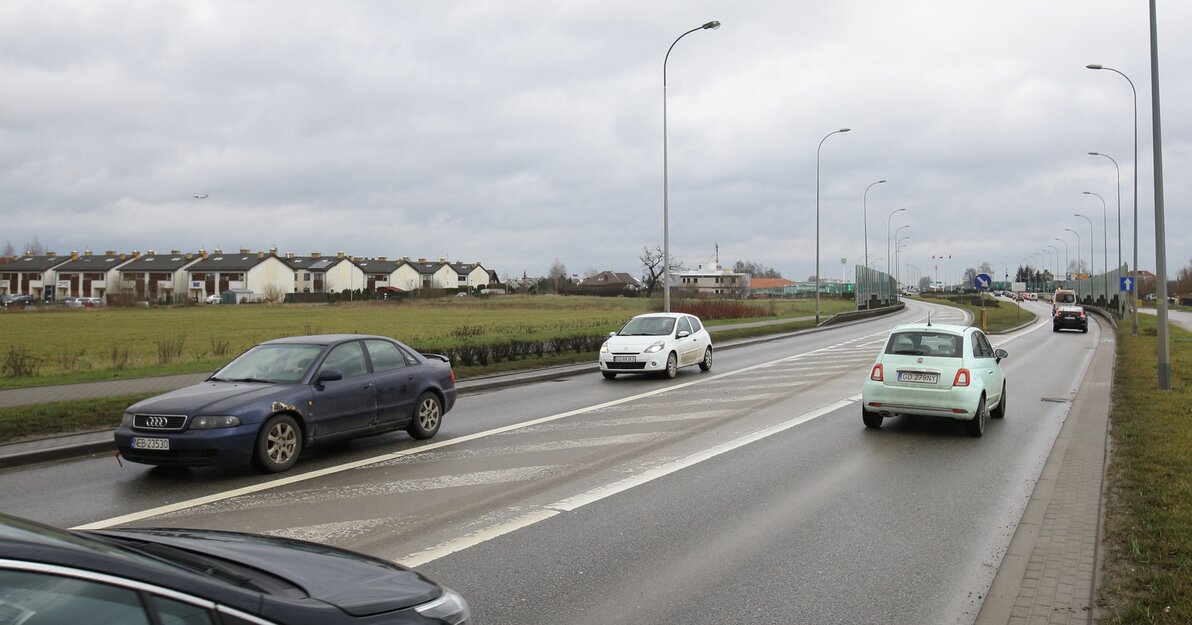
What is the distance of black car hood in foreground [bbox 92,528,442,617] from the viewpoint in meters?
2.67

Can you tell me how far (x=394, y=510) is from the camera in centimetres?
721

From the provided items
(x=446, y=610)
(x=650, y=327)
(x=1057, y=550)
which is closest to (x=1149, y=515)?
(x=1057, y=550)

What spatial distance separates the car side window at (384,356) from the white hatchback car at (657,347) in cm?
861

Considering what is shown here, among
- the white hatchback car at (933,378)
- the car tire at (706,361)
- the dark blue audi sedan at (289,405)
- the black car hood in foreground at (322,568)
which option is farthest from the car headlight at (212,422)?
the car tire at (706,361)

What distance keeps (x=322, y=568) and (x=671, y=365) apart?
16972mm

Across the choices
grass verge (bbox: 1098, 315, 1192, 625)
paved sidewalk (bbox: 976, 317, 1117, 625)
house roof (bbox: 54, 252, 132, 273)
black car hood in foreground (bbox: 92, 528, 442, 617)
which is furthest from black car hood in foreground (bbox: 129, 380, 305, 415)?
house roof (bbox: 54, 252, 132, 273)

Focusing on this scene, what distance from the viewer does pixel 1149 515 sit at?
669 centimetres

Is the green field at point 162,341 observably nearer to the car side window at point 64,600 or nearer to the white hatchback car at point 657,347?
the white hatchback car at point 657,347

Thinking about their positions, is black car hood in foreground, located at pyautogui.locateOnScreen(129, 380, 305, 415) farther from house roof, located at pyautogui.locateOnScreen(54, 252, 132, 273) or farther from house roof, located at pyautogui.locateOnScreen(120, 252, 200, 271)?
house roof, located at pyautogui.locateOnScreen(54, 252, 132, 273)

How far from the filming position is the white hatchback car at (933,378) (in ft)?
36.9

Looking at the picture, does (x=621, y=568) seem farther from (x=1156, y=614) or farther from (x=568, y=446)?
(x=568, y=446)

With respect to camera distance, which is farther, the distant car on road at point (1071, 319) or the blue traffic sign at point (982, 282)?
the distant car on road at point (1071, 319)

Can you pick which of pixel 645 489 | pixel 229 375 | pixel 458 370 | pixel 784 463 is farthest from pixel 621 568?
pixel 458 370

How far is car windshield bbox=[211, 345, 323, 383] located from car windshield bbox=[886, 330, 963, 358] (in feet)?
25.6
